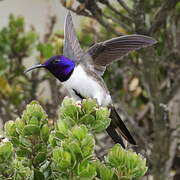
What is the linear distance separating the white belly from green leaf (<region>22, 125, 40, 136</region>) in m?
0.89

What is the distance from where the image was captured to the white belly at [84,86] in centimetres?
208

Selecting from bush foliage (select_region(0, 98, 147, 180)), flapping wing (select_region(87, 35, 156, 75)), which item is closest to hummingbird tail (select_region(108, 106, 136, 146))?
flapping wing (select_region(87, 35, 156, 75))

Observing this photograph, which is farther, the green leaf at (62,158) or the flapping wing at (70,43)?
the flapping wing at (70,43)

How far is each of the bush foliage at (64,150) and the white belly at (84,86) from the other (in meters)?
0.83

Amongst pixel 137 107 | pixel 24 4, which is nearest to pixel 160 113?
pixel 137 107

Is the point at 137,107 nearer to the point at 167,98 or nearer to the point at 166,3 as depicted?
the point at 167,98

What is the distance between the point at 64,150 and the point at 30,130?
104 millimetres

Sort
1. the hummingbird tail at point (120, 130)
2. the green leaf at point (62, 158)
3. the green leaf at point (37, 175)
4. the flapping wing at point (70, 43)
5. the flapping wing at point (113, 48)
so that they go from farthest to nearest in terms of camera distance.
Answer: the flapping wing at point (70, 43) → the hummingbird tail at point (120, 130) → the flapping wing at point (113, 48) → the green leaf at point (37, 175) → the green leaf at point (62, 158)

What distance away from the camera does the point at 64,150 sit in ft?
3.63

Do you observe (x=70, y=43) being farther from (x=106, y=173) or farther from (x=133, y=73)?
(x=106, y=173)

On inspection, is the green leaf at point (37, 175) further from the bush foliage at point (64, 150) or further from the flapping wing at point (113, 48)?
the flapping wing at point (113, 48)

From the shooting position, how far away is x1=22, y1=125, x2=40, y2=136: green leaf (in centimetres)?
117

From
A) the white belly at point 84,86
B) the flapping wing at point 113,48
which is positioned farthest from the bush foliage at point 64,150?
the white belly at point 84,86

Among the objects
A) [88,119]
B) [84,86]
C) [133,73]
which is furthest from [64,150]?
[133,73]
